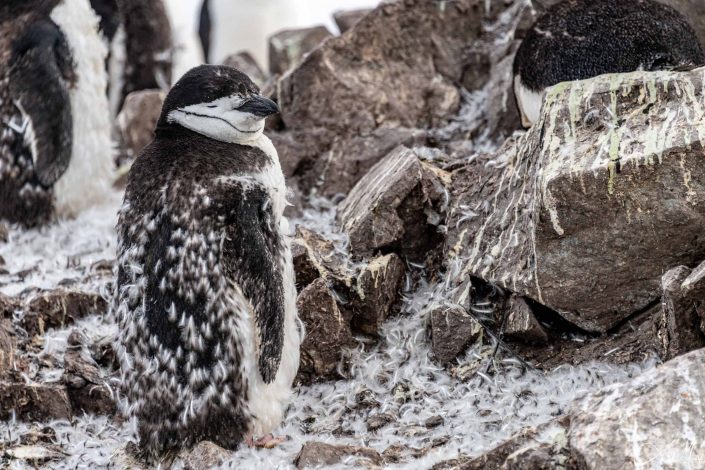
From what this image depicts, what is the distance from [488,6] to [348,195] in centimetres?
233

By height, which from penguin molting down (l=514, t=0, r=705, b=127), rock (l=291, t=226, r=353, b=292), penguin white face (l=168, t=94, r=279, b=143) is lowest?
rock (l=291, t=226, r=353, b=292)

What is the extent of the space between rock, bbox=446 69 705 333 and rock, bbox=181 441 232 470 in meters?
1.41

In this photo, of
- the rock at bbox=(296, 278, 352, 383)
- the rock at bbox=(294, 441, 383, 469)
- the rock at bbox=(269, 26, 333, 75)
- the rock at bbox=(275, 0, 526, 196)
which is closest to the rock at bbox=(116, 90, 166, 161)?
the rock at bbox=(269, 26, 333, 75)

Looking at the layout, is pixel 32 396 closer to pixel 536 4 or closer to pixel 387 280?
pixel 387 280

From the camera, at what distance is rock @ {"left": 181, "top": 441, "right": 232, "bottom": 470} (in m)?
4.19

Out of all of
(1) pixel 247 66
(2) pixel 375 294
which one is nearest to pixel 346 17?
(1) pixel 247 66

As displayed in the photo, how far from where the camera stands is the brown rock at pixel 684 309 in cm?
374

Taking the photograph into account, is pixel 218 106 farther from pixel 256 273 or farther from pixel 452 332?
pixel 452 332

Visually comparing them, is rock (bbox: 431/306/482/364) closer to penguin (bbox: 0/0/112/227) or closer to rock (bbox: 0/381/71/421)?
rock (bbox: 0/381/71/421)

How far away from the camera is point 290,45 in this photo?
8539mm

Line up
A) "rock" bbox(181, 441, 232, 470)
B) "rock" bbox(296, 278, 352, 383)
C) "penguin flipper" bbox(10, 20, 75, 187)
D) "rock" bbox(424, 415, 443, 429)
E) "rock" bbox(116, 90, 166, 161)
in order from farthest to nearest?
1. "rock" bbox(116, 90, 166, 161)
2. "penguin flipper" bbox(10, 20, 75, 187)
3. "rock" bbox(296, 278, 352, 383)
4. "rock" bbox(424, 415, 443, 429)
5. "rock" bbox(181, 441, 232, 470)

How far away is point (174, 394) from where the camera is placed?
174 inches

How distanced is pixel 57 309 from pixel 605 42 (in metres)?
3.22

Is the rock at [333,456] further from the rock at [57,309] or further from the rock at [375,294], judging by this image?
the rock at [57,309]
